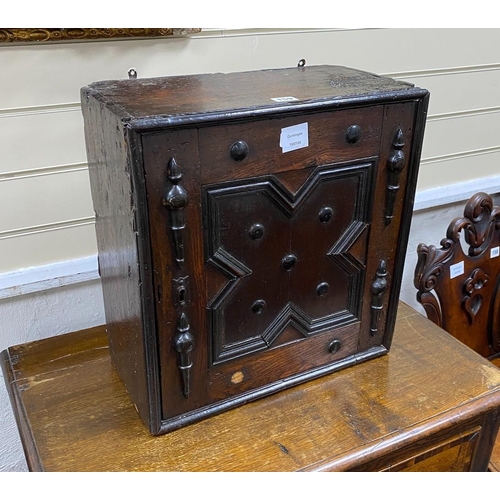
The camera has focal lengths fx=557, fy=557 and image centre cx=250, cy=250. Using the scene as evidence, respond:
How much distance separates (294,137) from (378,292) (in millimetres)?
359

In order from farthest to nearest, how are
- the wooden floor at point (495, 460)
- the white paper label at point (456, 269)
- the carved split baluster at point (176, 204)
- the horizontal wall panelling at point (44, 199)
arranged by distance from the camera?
1. the white paper label at point (456, 269)
2. the wooden floor at point (495, 460)
3. the horizontal wall panelling at point (44, 199)
4. the carved split baluster at point (176, 204)

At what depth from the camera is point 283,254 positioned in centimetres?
89

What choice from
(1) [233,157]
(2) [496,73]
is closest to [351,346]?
(1) [233,157]

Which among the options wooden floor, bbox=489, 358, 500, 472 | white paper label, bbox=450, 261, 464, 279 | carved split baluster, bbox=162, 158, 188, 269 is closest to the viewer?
carved split baluster, bbox=162, 158, 188, 269

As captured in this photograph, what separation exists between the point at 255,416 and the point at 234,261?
28 centimetres

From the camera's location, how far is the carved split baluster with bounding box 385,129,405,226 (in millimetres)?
889

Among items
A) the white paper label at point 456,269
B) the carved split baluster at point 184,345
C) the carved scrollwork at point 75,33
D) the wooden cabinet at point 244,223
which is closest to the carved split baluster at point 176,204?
the wooden cabinet at point 244,223

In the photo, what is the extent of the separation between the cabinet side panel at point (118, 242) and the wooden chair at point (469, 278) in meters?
0.80

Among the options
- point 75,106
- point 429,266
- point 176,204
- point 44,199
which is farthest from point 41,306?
point 429,266

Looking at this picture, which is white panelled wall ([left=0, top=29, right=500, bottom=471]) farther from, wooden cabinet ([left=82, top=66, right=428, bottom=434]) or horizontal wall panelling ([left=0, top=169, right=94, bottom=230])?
wooden cabinet ([left=82, top=66, right=428, bottom=434])

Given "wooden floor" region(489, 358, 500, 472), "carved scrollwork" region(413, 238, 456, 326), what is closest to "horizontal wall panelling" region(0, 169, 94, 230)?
"carved scrollwork" region(413, 238, 456, 326)

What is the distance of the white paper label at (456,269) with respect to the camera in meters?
1.46

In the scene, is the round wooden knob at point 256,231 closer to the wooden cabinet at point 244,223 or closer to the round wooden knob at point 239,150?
the wooden cabinet at point 244,223

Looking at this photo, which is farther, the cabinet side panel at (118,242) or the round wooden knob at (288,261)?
the round wooden knob at (288,261)
